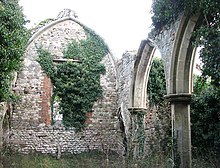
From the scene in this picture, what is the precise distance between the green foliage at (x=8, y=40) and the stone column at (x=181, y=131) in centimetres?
369

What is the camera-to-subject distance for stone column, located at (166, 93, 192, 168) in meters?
6.34

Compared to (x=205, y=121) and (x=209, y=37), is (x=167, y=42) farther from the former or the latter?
(x=205, y=121)

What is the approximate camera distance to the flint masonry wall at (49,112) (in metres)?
12.4

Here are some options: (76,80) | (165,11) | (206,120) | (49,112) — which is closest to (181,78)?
(165,11)

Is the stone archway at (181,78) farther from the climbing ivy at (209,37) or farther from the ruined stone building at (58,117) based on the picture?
the ruined stone building at (58,117)

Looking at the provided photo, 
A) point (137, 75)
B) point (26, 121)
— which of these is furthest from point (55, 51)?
point (137, 75)

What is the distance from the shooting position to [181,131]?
21.0 ft

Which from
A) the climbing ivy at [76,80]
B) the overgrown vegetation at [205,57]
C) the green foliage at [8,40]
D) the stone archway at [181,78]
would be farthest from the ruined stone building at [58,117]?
the green foliage at [8,40]

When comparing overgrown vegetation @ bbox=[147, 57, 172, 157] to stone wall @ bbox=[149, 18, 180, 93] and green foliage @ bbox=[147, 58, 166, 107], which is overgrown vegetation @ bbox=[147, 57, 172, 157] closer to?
green foliage @ bbox=[147, 58, 166, 107]

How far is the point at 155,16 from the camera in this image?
23.8ft

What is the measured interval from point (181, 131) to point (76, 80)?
7135mm

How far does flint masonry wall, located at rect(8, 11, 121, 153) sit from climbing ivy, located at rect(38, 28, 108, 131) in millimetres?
262

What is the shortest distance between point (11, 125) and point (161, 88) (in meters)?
6.06

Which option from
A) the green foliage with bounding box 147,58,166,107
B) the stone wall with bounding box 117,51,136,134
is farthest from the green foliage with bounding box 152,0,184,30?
the green foliage with bounding box 147,58,166,107
